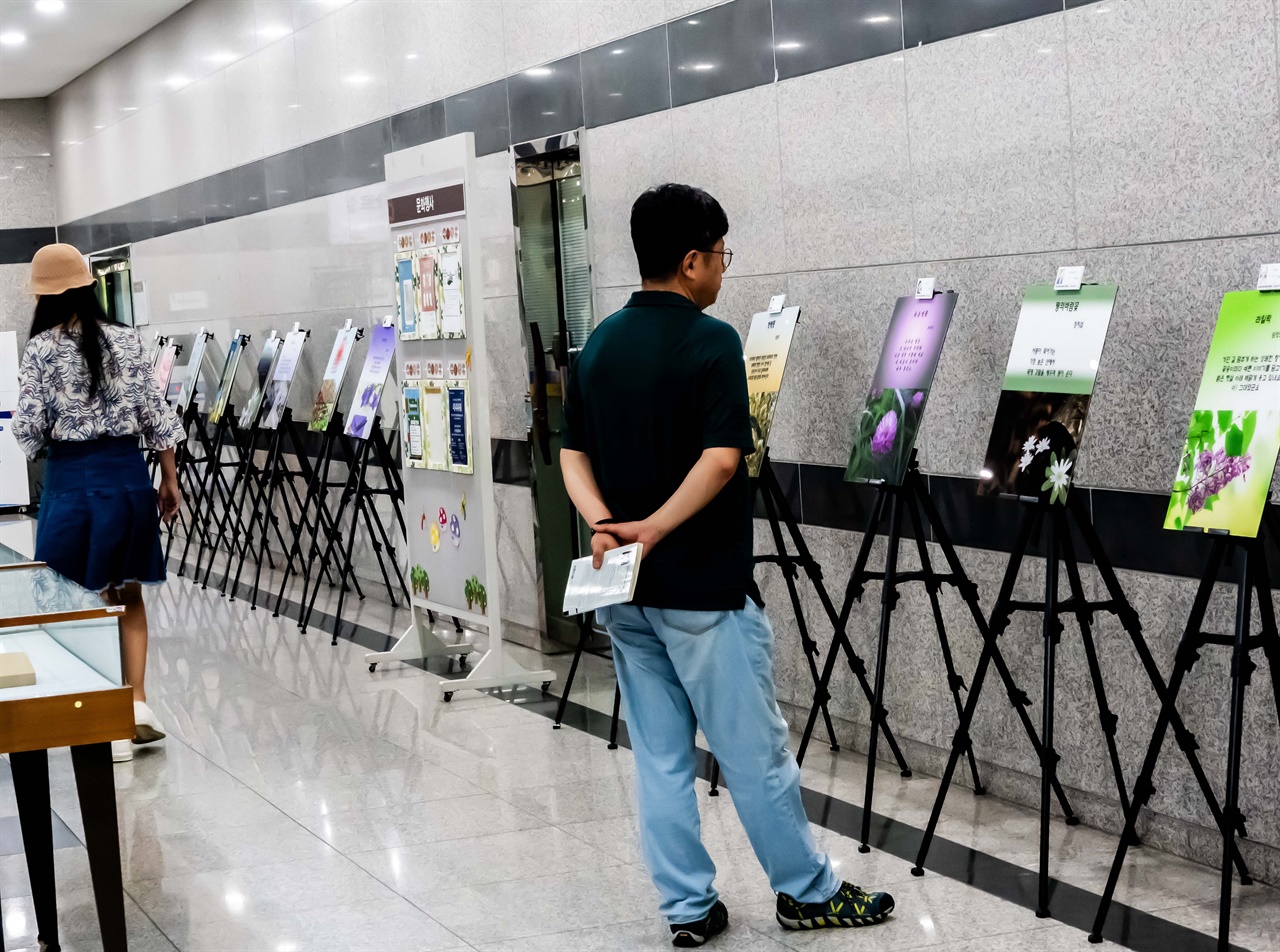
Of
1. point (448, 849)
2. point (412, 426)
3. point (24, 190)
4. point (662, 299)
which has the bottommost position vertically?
point (448, 849)

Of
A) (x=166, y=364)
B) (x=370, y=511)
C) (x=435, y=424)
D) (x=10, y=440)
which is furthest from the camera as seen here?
(x=10, y=440)

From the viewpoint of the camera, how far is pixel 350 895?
372cm

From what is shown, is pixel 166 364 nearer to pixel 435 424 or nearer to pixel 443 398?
pixel 435 424

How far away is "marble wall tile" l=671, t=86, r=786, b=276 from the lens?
16.5 ft

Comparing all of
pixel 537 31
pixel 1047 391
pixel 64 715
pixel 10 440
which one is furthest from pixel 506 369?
pixel 10 440

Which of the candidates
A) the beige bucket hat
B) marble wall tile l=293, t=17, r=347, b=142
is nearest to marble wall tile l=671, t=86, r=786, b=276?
the beige bucket hat

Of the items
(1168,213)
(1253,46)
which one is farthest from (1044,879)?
(1253,46)

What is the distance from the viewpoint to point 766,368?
4.61m

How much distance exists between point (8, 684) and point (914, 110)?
2.96m

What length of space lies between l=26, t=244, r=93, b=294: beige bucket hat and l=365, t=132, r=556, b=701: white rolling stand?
1.39 m

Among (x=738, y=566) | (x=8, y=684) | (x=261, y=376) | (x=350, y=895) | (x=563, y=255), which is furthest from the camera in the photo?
(x=261, y=376)

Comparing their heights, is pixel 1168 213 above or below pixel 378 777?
above

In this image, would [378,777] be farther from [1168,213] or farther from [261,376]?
[261,376]

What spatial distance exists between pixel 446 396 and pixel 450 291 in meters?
0.42
